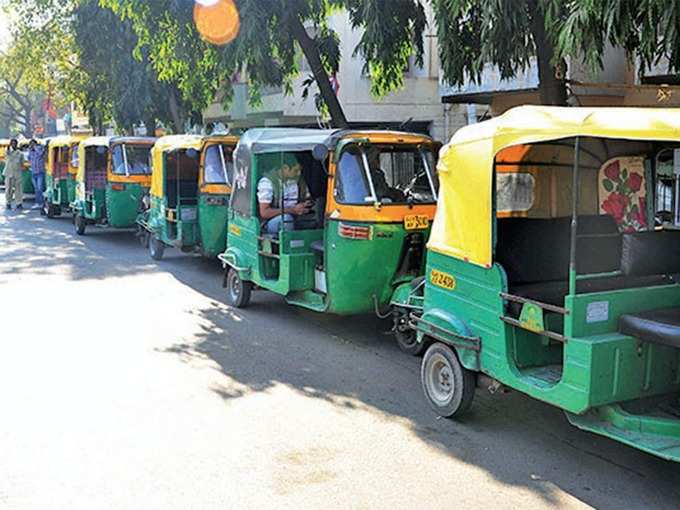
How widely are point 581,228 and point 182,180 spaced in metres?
9.39

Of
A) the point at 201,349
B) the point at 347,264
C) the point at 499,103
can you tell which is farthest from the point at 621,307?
the point at 499,103

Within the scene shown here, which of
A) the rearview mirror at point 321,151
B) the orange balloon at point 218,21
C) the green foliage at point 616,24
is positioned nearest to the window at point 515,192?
the green foliage at point 616,24

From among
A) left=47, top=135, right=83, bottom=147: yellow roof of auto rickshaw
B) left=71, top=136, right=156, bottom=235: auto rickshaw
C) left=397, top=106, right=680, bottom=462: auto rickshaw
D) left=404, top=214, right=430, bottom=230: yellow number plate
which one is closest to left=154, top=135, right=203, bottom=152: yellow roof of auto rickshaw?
left=71, top=136, right=156, bottom=235: auto rickshaw

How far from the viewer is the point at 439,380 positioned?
5.97m

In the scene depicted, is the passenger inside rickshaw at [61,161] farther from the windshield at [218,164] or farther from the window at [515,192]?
the window at [515,192]

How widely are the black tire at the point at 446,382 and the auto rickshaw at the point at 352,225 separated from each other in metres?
2.03

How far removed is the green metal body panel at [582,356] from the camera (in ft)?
14.7

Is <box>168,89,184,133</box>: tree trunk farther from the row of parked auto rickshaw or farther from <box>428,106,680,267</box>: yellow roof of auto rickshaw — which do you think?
<box>428,106,680,267</box>: yellow roof of auto rickshaw

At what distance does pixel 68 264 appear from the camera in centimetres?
1323

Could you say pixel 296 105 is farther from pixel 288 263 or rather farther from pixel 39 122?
pixel 39 122

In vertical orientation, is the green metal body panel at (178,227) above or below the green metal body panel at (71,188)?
below

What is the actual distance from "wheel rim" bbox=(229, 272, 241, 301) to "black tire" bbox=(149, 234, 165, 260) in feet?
13.7

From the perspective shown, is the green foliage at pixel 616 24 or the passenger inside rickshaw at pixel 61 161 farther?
the passenger inside rickshaw at pixel 61 161

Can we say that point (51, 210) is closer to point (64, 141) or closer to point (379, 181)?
point (64, 141)
